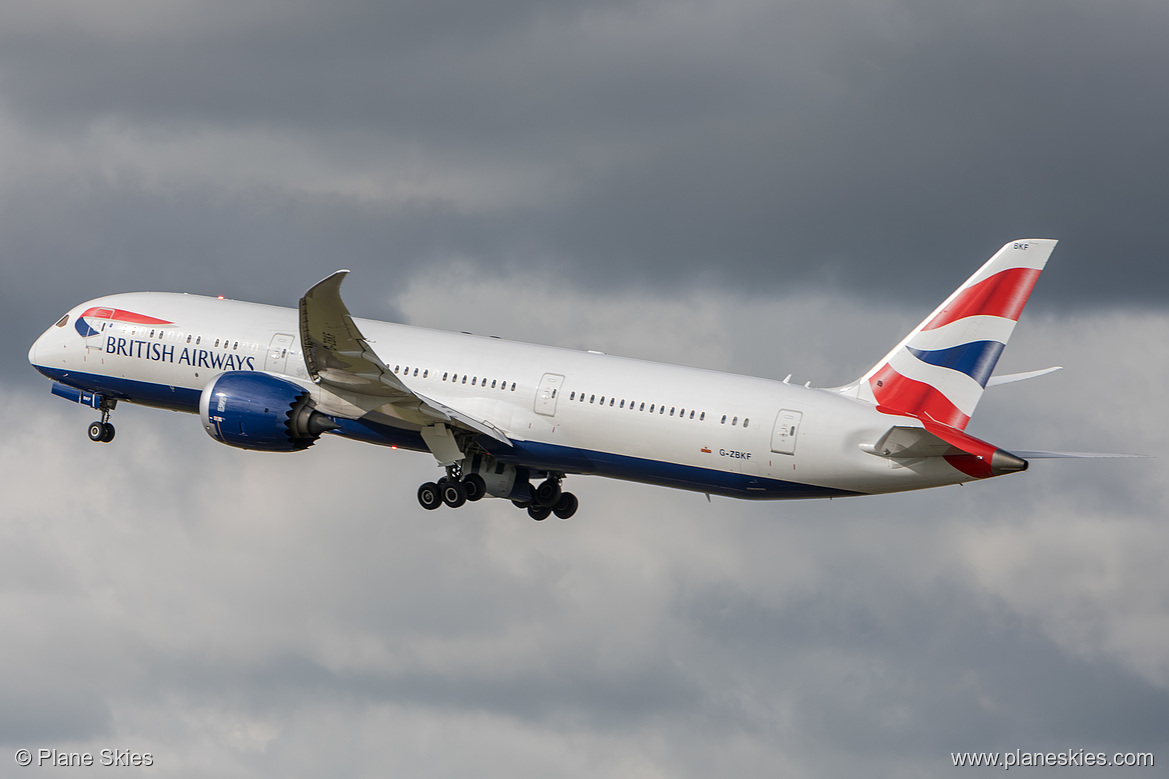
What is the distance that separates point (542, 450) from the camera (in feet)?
162

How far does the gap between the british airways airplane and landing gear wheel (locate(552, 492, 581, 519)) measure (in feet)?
0.16

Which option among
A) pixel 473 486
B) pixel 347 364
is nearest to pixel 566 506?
pixel 473 486

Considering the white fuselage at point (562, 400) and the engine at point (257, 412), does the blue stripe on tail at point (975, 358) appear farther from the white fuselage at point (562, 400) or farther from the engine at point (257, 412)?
the engine at point (257, 412)

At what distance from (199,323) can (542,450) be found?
1396cm

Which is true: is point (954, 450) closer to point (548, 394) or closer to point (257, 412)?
point (548, 394)

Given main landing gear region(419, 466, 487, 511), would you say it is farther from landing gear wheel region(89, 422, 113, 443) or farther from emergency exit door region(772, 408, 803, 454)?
landing gear wheel region(89, 422, 113, 443)

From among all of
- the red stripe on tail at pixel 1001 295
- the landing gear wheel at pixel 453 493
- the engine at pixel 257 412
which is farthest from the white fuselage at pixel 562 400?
the red stripe on tail at pixel 1001 295

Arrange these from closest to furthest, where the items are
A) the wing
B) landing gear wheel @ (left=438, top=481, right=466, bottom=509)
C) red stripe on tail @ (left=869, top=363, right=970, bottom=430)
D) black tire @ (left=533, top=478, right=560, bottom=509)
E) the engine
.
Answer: the wing
red stripe on tail @ (left=869, top=363, right=970, bottom=430)
the engine
landing gear wheel @ (left=438, top=481, right=466, bottom=509)
black tire @ (left=533, top=478, right=560, bottom=509)

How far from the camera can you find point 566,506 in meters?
55.6

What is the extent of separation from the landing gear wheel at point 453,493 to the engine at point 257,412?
502 centimetres

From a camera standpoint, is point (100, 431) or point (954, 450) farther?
point (100, 431)

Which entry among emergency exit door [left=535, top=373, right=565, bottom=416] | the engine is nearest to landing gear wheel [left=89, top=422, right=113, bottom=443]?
the engine

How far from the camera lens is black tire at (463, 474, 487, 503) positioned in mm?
51969

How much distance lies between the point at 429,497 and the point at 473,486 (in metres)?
1.66
